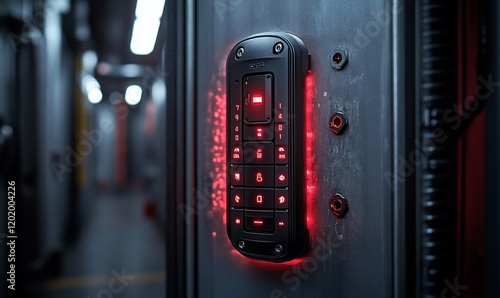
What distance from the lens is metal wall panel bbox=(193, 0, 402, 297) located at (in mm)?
696

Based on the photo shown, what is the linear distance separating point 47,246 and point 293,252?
1.47 m

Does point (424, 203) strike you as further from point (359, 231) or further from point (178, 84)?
point (178, 84)

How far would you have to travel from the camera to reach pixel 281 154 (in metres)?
0.76

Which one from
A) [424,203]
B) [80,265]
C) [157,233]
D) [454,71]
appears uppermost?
[454,71]

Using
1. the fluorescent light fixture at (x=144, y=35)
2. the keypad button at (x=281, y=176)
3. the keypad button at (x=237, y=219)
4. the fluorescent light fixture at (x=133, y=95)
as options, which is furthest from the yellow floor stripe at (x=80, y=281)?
the keypad button at (x=281, y=176)

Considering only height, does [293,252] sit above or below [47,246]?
above

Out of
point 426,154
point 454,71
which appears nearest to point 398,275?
point 426,154

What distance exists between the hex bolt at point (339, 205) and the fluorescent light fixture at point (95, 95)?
1.29 metres

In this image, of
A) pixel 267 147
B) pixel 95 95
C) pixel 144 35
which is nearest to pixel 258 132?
pixel 267 147

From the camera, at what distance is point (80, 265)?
6.33ft

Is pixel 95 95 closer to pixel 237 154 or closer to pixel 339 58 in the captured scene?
pixel 237 154

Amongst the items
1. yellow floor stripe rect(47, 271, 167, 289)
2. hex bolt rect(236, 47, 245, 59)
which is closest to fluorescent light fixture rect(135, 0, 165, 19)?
hex bolt rect(236, 47, 245, 59)

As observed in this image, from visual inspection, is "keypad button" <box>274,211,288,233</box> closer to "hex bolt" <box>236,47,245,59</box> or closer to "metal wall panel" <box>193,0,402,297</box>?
"metal wall panel" <box>193,0,402,297</box>

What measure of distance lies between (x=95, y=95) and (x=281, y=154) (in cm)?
134
